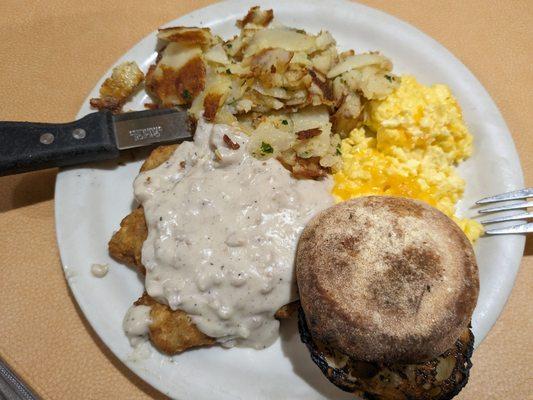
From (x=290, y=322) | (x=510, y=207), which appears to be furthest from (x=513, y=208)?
(x=290, y=322)

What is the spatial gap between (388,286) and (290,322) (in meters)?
0.66

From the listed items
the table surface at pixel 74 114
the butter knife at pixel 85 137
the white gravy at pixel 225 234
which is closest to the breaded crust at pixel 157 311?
the white gravy at pixel 225 234

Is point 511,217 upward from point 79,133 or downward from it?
downward

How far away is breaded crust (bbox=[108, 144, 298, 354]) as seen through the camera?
6.75 feet

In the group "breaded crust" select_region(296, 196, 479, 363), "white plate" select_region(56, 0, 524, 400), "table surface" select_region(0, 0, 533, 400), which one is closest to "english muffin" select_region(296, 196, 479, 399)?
"breaded crust" select_region(296, 196, 479, 363)

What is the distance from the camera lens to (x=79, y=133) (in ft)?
7.40

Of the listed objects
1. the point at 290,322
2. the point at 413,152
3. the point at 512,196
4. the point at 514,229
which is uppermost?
the point at 413,152

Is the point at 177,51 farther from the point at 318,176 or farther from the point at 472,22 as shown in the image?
the point at 472,22

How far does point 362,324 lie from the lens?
5.61 ft

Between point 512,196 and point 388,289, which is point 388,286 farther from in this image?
point 512,196

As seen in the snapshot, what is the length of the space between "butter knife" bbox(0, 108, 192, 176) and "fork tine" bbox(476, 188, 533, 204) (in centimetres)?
156

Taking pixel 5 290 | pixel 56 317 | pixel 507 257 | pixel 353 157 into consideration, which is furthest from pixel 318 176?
pixel 5 290

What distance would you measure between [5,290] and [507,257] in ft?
8.10

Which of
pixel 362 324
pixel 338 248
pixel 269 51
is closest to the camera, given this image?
pixel 362 324
